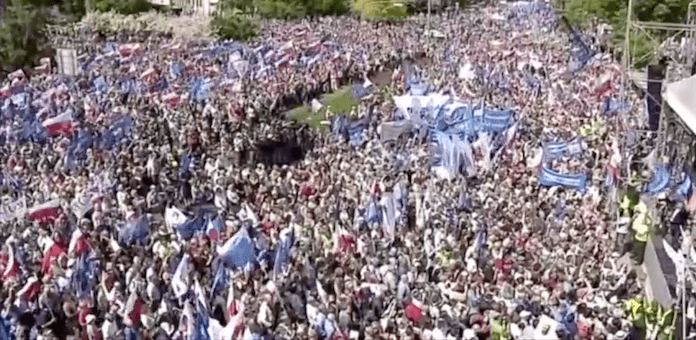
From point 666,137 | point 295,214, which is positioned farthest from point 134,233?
point 666,137

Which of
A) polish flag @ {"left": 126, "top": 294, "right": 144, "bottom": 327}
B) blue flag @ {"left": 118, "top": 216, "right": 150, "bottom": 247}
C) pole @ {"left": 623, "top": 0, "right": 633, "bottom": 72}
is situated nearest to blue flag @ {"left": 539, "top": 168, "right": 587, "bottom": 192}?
pole @ {"left": 623, "top": 0, "right": 633, "bottom": 72}

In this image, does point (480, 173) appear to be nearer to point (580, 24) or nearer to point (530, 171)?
point (530, 171)

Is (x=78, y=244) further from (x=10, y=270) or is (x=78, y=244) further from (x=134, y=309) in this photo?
(x=134, y=309)

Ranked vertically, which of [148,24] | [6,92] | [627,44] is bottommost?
[148,24]

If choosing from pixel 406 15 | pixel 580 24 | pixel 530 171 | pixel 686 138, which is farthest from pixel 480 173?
pixel 406 15

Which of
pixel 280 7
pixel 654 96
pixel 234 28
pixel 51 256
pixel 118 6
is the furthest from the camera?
pixel 118 6

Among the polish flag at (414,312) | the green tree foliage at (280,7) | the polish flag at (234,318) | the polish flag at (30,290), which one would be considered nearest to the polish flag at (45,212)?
the polish flag at (30,290)
